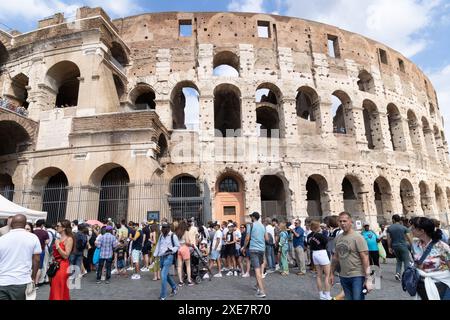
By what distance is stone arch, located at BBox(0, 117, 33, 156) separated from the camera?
1379cm

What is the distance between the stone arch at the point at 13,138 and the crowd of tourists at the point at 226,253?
850 cm

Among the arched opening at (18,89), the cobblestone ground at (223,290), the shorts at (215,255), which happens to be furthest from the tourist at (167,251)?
the arched opening at (18,89)

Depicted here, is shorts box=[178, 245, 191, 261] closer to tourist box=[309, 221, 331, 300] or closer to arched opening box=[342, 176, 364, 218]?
tourist box=[309, 221, 331, 300]

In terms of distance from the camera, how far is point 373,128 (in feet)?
63.1

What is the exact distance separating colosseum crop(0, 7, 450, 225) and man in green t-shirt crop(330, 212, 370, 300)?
8.89m

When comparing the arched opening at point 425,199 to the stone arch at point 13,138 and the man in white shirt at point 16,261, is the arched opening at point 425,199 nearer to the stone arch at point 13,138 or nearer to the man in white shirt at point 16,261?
the man in white shirt at point 16,261

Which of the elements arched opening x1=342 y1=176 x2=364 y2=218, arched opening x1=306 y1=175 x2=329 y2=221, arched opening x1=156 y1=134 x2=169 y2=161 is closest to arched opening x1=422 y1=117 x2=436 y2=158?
arched opening x1=342 y1=176 x2=364 y2=218

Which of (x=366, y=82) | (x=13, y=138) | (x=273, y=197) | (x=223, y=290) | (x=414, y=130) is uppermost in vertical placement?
(x=366, y=82)

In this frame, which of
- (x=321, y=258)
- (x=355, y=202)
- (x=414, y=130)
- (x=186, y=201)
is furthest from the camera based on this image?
(x=414, y=130)

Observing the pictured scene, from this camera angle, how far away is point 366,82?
796 inches

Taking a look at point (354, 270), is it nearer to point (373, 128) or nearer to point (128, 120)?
point (128, 120)

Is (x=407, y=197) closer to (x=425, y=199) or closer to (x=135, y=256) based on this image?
(x=425, y=199)

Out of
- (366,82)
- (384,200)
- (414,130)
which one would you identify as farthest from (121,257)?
(414,130)

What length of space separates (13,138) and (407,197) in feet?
77.4
